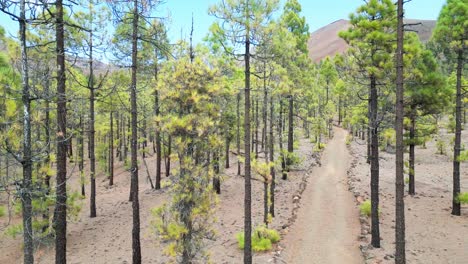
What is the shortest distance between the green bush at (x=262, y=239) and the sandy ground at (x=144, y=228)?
0.29 metres

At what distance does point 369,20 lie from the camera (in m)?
14.5

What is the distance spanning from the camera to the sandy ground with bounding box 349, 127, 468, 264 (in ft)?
46.5

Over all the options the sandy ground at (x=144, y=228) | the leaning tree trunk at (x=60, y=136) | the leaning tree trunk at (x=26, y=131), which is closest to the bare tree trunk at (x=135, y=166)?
the sandy ground at (x=144, y=228)

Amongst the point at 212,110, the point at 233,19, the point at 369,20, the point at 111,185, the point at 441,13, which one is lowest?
the point at 111,185

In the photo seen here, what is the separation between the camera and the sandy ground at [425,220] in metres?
14.2

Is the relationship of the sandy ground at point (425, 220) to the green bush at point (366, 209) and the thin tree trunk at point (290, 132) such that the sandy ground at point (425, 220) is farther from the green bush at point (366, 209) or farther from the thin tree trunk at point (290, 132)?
the thin tree trunk at point (290, 132)

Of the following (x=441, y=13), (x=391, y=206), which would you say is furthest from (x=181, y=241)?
(x=441, y=13)

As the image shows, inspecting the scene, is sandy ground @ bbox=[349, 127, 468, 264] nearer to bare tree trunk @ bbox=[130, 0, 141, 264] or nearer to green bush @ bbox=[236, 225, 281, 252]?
green bush @ bbox=[236, 225, 281, 252]

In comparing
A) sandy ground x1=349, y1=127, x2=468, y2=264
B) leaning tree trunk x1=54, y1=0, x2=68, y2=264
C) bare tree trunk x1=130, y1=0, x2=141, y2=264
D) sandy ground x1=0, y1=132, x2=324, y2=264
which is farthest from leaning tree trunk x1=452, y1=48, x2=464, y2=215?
leaning tree trunk x1=54, y1=0, x2=68, y2=264

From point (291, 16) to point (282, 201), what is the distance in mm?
13402

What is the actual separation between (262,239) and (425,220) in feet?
30.3

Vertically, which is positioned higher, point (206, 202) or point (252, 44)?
point (252, 44)

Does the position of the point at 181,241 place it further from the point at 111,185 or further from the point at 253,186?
the point at 111,185

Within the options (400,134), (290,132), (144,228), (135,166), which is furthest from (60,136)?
(290,132)
